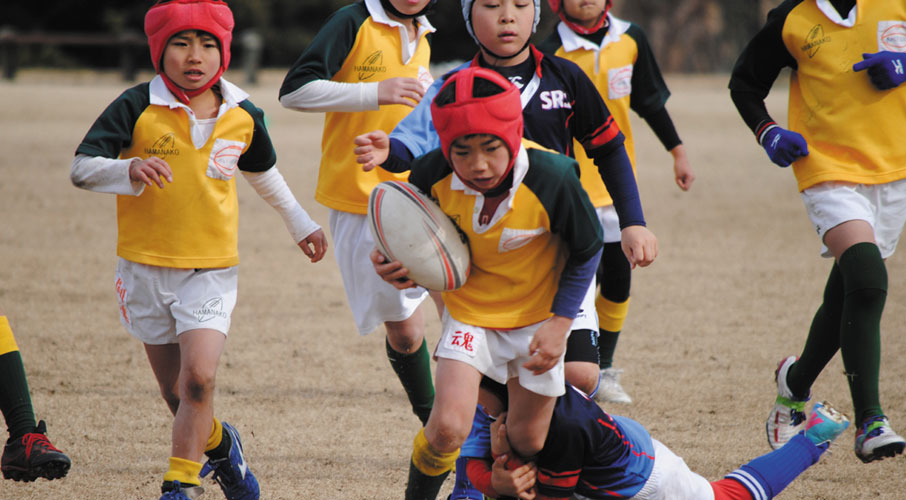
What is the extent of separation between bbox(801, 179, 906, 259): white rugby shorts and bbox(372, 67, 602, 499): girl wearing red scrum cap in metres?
1.43

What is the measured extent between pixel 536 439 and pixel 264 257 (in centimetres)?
563

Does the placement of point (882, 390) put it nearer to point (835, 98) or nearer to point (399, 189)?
point (835, 98)

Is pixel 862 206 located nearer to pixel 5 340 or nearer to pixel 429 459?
pixel 429 459

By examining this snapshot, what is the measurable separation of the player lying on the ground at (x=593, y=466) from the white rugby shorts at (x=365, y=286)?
86 cm

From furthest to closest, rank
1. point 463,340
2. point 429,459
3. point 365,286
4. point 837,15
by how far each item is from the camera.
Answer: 1. point 365,286
2. point 837,15
3. point 429,459
4. point 463,340

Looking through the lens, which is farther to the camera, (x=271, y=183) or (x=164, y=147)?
(x=271, y=183)

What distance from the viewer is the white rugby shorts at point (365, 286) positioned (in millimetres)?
4309

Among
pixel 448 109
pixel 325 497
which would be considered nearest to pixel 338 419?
pixel 325 497

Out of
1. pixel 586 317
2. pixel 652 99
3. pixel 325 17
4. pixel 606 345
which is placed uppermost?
pixel 652 99

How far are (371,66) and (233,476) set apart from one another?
69.9 inches

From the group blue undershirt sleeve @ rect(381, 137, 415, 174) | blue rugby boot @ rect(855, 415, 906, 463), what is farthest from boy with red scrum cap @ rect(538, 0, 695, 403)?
blue undershirt sleeve @ rect(381, 137, 415, 174)

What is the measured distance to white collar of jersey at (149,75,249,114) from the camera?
3654mm

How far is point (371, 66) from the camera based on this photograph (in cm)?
435

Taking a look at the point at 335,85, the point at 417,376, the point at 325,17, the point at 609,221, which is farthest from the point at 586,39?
the point at 325,17
